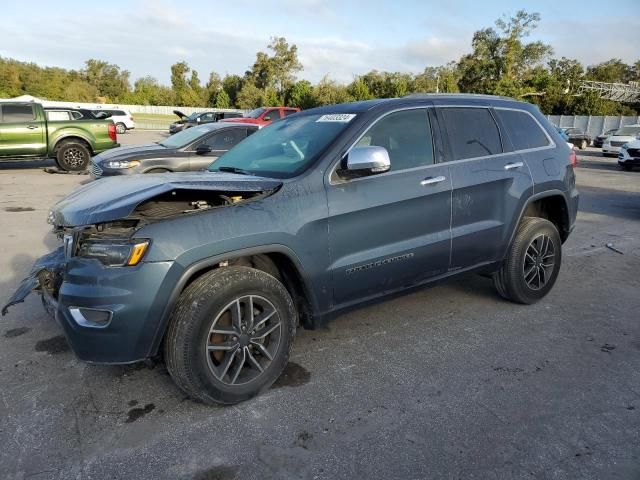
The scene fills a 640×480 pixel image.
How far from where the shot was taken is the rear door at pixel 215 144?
906 cm

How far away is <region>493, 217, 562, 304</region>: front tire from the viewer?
4.36 metres

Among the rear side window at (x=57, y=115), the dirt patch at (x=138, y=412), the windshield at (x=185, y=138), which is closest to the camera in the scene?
the dirt patch at (x=138, y=412)

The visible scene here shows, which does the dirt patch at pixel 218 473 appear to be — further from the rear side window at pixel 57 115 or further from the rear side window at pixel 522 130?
the rear side window at pixel 57 115

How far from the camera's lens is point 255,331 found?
301 centimetres

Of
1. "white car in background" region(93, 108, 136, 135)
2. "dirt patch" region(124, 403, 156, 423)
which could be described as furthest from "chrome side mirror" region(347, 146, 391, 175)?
"white car in background" region(93, 108, 136, 135)

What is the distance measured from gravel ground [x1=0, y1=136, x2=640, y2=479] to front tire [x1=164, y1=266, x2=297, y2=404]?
0.17m

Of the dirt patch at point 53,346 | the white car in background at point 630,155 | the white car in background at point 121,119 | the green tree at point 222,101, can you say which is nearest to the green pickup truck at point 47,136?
the dirt patch at point 53,346

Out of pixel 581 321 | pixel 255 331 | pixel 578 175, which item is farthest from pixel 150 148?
pixel 578 175

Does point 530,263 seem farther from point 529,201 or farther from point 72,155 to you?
point 72,155

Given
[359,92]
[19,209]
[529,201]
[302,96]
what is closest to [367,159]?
[529,201]

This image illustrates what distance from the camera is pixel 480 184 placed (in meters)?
3.98

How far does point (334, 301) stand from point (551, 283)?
251cm

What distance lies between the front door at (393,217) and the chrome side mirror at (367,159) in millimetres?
155

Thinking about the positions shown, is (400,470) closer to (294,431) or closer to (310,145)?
(294,431)
